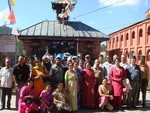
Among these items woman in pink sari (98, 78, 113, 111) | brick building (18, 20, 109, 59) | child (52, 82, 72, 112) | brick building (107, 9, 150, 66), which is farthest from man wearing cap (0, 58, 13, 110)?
brick building (107, 9, 150, 66)

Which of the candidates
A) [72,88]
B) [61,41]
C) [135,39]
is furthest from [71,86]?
[135,39]

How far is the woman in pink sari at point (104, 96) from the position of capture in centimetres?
1045

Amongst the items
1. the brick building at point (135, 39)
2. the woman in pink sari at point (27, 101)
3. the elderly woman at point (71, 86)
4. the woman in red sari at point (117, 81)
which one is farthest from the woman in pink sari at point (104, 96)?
the brick building at point (135, 39)

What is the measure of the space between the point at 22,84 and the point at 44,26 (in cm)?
1688

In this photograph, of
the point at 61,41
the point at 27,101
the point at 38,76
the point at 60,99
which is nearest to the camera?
the point at 27,101

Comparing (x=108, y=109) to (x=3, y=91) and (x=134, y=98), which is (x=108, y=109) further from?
(x=3, y=91)

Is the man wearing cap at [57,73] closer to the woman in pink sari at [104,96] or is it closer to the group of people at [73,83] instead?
the group of people at [73,83]

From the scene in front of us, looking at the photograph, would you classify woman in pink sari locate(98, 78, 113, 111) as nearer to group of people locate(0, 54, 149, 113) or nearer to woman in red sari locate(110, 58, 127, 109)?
group of people locate(0, 54, 149, 113)

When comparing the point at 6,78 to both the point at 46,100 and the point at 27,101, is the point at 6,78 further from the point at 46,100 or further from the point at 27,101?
the point at 46,100

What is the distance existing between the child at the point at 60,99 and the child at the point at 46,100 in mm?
194

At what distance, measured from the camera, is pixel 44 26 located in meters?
26.6

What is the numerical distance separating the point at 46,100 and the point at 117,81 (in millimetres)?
2715

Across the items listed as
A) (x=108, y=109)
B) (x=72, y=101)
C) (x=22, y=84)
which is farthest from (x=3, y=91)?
(x=108, y=109)

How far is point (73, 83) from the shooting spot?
10.2 metres
